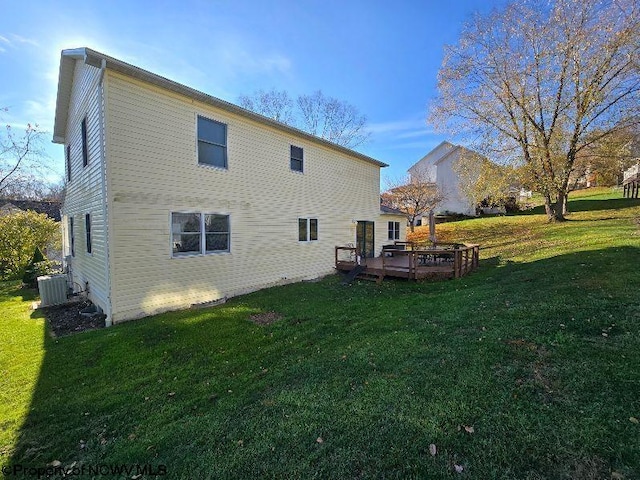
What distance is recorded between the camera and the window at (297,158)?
11.7 m

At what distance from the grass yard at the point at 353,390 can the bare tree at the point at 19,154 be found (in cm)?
1527

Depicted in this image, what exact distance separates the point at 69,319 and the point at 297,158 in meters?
8.82

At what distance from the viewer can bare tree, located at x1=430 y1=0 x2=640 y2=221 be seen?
15.0 meters

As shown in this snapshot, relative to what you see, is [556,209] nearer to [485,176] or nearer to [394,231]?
[485,176]

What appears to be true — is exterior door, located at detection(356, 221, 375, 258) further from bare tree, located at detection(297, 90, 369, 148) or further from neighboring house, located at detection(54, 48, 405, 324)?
bare tree, located at detection(297, 90, 369, 148)

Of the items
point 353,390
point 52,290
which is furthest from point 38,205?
point 353,390

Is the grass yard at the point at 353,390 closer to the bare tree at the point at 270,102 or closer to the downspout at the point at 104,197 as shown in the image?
the downspout at the point at 104,197

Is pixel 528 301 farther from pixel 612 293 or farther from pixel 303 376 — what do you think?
pixel 303 376

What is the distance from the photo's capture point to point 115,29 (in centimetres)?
822

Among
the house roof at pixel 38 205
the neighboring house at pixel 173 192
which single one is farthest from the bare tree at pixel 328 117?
the house roof at pixel 38 205

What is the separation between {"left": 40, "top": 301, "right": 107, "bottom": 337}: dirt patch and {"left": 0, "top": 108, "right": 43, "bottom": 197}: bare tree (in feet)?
45.6


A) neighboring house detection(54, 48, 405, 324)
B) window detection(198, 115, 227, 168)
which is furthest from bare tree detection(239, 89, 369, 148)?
window detection(198, 115, 227, 168)

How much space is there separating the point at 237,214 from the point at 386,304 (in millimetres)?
5362

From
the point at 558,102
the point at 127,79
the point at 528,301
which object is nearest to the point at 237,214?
the point at 127,79
